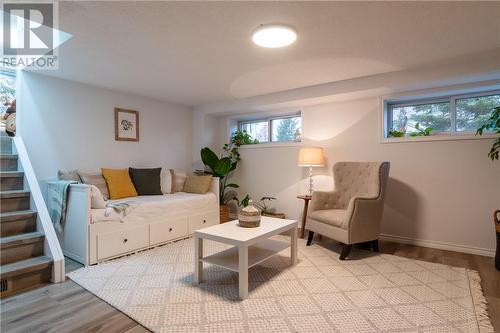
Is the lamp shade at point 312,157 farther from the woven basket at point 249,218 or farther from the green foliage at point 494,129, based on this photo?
the green foliage at point 494,129

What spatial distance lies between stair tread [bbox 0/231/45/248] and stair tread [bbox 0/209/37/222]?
0.52 ft

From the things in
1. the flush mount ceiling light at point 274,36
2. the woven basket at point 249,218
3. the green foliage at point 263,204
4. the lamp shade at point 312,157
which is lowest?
the green foliage at point 263,204

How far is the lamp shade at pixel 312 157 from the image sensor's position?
371 cm

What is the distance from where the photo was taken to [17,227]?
250 cm

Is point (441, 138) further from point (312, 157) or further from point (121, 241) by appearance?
point (121, 241)

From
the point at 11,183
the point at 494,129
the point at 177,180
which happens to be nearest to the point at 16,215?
the point at 11,183

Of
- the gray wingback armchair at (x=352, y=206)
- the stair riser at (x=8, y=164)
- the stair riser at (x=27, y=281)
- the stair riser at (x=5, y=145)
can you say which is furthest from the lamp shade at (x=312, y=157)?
the stair riser at (x=5, y=145)

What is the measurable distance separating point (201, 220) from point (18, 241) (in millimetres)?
2043

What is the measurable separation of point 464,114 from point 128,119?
4.49 metres

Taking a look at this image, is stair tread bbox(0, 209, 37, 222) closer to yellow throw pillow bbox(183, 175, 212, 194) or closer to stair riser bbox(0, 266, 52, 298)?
stair riser bbox(0, 266, 52, 298)

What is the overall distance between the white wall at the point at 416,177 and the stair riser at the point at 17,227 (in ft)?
10.6

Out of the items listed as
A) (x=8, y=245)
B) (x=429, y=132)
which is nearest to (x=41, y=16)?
(x=8, y=245)

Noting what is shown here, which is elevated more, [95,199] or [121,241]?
[95,199]

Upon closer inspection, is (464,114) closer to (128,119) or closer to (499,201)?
(499,201)
